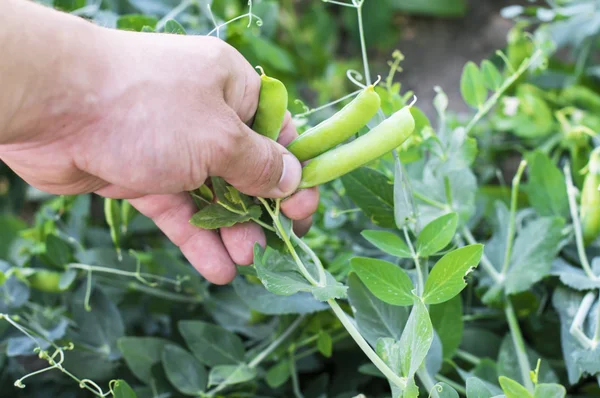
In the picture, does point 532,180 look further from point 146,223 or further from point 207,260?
point 146,223

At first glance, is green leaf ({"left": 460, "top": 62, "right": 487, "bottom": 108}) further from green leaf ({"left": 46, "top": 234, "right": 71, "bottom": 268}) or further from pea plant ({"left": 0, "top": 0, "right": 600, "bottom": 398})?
green leaf ({"left": 46, "top": 234, "right": 71, "bottom": 268})

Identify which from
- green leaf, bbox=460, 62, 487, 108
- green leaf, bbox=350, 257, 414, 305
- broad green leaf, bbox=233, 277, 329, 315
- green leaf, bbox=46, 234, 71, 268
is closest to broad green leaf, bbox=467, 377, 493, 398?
green leaf, bbox=350, 257, 414, 305

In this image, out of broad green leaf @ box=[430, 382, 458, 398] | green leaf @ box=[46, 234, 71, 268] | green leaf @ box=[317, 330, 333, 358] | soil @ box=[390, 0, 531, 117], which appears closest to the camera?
broad green leaf @ box=[430, 382, 458, 398]

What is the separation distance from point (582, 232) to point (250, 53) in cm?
58

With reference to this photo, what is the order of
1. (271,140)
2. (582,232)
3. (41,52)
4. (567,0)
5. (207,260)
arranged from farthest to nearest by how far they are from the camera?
(567,0)
(582,232)
(207,260)
(271,140)
(41,52)

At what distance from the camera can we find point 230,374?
0.83 meters

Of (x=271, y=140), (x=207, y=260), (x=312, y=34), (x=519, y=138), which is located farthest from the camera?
(x=312, y=34)

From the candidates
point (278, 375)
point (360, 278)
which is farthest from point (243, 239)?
point (278, 375)

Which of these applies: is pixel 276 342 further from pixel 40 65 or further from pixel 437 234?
pixel 40 65

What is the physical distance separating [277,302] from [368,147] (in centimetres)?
27

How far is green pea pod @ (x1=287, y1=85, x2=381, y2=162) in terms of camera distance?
0.65 meters

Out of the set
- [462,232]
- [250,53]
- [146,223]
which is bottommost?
[146,223]

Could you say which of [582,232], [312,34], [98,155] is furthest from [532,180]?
[312,34]

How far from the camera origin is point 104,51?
0.56 m
